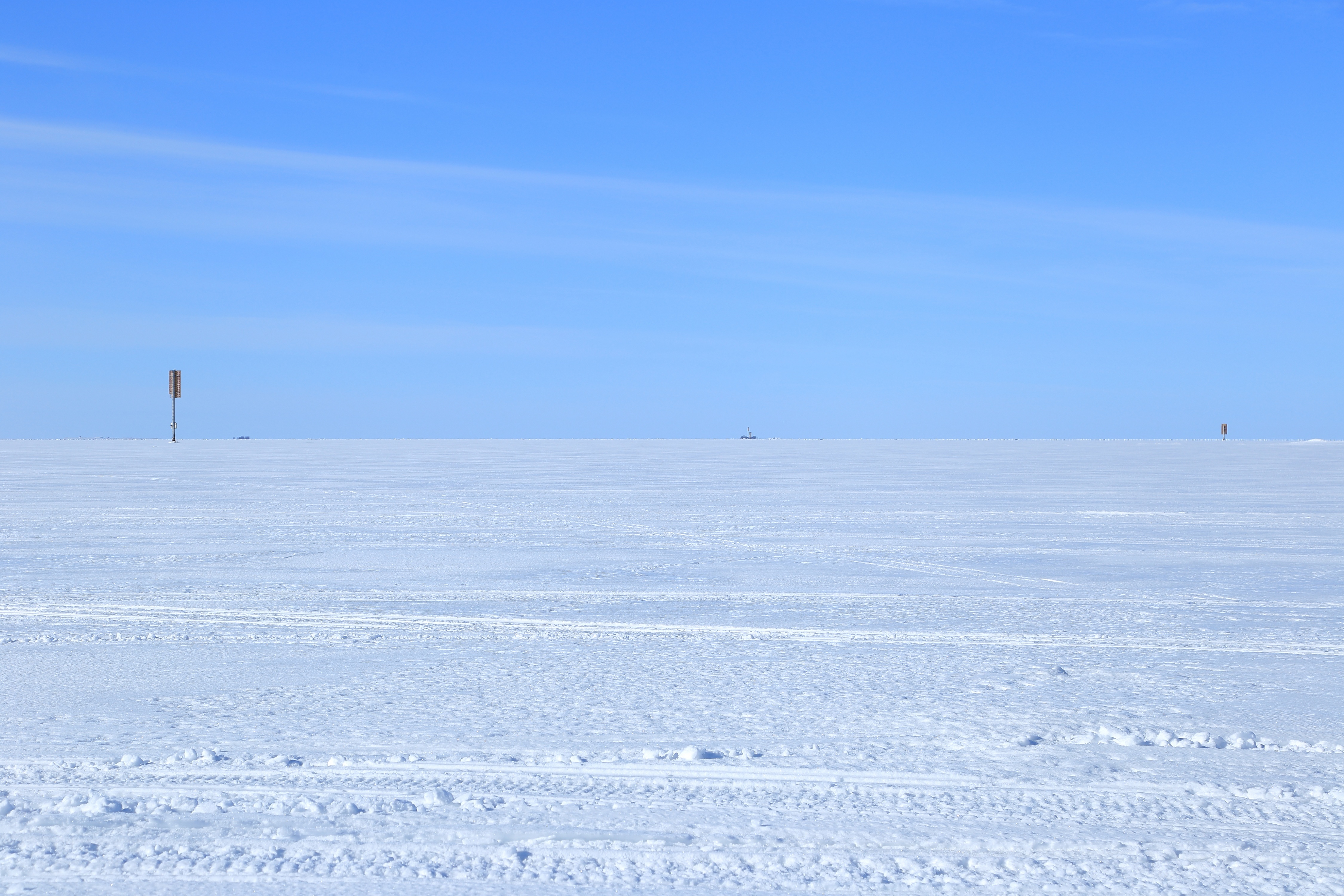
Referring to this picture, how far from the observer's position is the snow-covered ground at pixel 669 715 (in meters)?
3.10

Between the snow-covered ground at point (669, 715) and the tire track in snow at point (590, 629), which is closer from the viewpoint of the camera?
the snow-covered ground at point (669, 715)

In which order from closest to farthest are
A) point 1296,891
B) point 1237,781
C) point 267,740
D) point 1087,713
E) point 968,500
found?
point 1296,891 → point 1237,781 → point 267,740 → point 1087,713 → point 968,500

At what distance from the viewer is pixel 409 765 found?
382 cm

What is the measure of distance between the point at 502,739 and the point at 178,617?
137 inches

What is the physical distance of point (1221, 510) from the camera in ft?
50.5

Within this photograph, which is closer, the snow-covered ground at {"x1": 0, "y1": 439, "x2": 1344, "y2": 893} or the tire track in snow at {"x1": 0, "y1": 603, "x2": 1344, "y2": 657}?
the snow-covered ground at {"x1": 0, "y1": 439, "x2": 1344, "y2": 893}

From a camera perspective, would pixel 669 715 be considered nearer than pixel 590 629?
Yes

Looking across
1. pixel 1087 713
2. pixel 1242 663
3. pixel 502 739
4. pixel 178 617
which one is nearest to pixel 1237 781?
pixel 1087 713

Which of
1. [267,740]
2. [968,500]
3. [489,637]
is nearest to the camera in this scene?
[267,740]

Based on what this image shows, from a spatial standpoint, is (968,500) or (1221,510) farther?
(968,500)

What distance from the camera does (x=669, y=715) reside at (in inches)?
176

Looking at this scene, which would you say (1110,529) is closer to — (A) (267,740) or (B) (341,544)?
(B) (341,544)

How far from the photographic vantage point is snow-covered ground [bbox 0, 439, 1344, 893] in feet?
10.2

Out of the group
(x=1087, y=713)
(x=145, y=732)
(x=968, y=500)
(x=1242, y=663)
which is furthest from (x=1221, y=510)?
(x=145, y=732)
